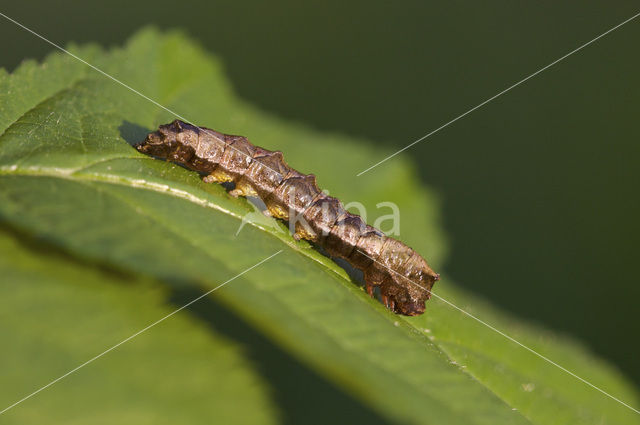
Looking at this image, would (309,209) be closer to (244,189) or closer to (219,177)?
(244,189)

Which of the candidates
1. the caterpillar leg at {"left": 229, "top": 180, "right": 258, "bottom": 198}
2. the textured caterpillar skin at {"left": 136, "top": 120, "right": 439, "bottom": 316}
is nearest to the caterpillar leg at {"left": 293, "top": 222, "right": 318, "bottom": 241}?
the textured caterpillar skin at {"left": 136, "top": 120, "right": 439, "bottom": 316}

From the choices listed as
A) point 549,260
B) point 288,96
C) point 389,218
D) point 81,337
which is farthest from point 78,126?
point 549,260

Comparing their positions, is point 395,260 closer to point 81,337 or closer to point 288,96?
point 81,337

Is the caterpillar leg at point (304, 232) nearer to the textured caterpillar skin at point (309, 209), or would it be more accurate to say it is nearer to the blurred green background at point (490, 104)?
the textured caterpillar skin at point (309, 209)

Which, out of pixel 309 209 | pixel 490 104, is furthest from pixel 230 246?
pixel 490 104

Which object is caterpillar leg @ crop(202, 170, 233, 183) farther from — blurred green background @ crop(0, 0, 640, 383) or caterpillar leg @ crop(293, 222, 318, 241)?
blurred green background @ crop(0, 0, 640, 383)

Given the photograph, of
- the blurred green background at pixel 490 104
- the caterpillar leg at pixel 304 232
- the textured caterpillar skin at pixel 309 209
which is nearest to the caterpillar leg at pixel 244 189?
the textured caterpillar skin at pixel 309 209
